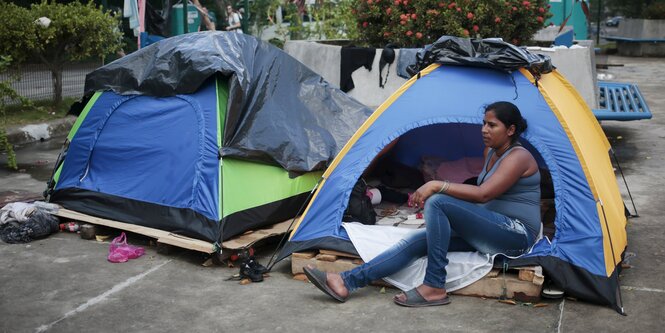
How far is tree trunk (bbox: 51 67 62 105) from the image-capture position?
11.1 meters

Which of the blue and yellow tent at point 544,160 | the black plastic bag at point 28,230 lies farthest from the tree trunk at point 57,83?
the blue and yellow tent at point 544,160

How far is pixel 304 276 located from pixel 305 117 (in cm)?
174

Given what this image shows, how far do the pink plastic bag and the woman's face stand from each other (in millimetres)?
2622

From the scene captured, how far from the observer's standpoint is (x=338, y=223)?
5.04 m

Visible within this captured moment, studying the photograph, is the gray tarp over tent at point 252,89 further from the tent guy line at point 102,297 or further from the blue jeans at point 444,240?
the blue jeans at point 444,240

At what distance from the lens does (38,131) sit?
1030 cm

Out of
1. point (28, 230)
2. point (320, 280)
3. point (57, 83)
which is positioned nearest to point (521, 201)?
point (320, 280)

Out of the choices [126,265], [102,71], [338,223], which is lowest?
[126,265]

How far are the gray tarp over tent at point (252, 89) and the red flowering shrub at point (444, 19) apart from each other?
3.76m

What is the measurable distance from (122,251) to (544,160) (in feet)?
9.78

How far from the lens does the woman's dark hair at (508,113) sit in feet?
15.3

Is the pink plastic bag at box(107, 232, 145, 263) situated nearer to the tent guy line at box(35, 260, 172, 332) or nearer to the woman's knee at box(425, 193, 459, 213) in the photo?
the tent guy line at box(35, 260, 172, 332)

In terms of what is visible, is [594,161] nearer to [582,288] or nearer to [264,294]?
[582,288]

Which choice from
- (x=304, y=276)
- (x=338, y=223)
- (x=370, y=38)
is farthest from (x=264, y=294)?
(x=370, y=38)
